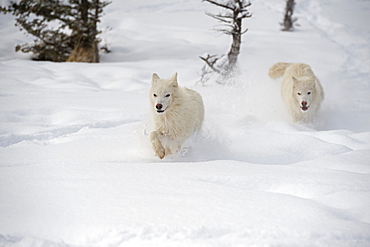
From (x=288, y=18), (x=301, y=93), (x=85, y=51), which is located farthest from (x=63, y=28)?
(x=288, y=18)

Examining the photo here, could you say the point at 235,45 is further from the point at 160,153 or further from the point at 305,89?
the point at 160,153

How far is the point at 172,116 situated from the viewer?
205 inches

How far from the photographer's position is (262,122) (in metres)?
7.70

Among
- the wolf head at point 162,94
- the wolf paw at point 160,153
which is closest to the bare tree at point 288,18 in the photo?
the wolf head at point 162,94

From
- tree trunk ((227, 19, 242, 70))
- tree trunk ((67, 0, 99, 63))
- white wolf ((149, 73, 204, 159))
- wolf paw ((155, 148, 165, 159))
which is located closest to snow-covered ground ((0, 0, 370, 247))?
wolf paw ((155, 148, 165, 159))

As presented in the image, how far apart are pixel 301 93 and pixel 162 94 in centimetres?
383

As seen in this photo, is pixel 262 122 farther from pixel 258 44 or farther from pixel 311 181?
pixel 258 44

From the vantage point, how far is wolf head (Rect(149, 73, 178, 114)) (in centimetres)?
490

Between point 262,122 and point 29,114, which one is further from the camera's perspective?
point 262,122

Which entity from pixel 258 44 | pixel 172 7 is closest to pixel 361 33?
pixel 258 44

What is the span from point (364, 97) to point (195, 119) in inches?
256

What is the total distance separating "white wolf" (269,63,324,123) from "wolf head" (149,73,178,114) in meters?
3.42

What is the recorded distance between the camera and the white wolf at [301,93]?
7.55 meters

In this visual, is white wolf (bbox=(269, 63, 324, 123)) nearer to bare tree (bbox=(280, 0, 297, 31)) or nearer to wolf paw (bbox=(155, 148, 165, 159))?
wolf paw (bbox=(155, 148, 165, 159))
